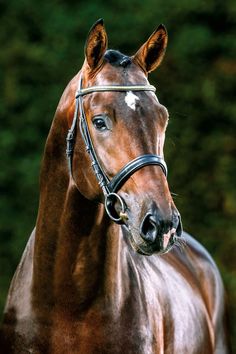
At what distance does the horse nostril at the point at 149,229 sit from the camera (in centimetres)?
320

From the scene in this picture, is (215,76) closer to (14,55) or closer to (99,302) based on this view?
(14,55)

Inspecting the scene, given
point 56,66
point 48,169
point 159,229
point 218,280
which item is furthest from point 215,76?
point 159,229

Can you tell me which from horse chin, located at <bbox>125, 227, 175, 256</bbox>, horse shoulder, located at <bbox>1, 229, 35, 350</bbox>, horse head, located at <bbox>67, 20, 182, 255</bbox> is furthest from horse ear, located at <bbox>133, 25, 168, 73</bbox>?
horse shoulder, located at <bbox>1, 229, 35, 350</bbox>

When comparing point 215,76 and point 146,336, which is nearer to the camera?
point 146,336

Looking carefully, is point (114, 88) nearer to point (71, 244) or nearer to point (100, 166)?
point (100, 166)

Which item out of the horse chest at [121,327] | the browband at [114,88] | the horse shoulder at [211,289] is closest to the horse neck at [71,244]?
the horse chest at [121,327]

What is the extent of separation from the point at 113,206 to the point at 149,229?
24 cm

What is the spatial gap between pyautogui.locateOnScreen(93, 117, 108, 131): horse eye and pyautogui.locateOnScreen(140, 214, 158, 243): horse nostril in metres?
0.41

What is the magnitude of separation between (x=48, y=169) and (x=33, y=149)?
373 cm

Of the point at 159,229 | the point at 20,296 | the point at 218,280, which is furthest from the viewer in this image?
the point at 218,280

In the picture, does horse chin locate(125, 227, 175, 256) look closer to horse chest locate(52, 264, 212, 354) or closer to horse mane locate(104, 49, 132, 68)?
horse chest locate(52, 264, 212, 354)

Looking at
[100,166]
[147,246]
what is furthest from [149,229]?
[100,166]

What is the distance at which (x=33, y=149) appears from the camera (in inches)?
295

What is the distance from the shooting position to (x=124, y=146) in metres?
3.37
